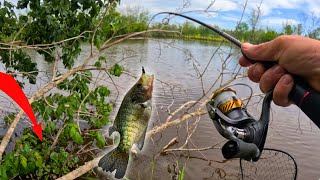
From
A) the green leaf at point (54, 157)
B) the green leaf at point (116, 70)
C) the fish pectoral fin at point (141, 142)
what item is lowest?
the green leaf at point (54, 157)

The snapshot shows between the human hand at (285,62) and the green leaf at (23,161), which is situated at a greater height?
the human hand at (285,62)

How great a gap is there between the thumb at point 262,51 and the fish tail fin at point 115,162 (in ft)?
2.48

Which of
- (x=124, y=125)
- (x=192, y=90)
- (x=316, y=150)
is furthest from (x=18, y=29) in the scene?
(x=192, y=90)

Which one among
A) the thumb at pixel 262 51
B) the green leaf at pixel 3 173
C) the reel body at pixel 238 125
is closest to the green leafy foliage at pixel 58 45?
the green leaf at pixel 3 173

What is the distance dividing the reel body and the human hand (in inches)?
3.7

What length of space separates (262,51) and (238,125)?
14.5 inches

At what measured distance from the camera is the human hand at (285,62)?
4.95 feet

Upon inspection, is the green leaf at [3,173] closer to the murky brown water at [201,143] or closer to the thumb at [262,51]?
the murky brown water at [201,143]

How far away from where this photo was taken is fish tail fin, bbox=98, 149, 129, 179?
132 cm

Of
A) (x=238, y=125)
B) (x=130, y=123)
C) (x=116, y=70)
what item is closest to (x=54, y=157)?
(x=116, y=70)

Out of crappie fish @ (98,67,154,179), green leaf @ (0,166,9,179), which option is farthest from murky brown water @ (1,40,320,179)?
crappie fish @ (98,67,154,179)

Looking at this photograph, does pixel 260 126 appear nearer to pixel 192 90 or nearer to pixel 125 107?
pixel 125 107

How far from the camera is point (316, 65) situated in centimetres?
152

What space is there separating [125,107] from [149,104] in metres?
0.17
